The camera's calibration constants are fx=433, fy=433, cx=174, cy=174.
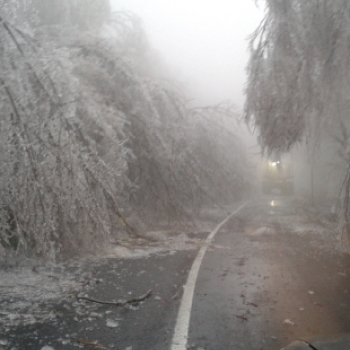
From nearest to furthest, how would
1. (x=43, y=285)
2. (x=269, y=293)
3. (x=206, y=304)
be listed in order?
(x=206, y=304) → (x=269, y=293) → (x=43, y=285)

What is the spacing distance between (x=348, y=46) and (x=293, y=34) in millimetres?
1337

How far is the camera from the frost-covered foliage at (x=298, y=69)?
291 inches

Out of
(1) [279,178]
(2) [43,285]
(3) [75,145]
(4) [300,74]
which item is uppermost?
(4) [300,74]

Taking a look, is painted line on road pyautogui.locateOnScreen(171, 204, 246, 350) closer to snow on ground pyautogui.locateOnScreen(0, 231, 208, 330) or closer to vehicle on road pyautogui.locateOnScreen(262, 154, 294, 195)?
snow on ground pyautogui.locateOnScreen(0, 231, 208, 330)

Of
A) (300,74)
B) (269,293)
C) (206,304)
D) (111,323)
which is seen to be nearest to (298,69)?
(300,74)

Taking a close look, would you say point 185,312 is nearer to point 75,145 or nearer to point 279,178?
point 75,145

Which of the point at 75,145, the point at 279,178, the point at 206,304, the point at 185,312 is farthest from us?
the point at 279,178

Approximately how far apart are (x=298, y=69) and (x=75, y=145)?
426cm

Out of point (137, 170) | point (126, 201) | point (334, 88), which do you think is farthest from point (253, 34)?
point (126, 201)

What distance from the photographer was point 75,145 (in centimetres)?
658

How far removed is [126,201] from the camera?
11.5 m

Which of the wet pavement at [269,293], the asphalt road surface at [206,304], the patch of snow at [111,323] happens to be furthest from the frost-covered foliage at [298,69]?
the patch of snow at [111,323]

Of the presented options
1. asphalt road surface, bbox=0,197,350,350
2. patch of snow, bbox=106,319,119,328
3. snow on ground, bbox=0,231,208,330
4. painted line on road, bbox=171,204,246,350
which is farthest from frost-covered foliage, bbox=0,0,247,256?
patch of snow, bbox=106,319,119,328

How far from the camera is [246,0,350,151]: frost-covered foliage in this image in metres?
7.39
